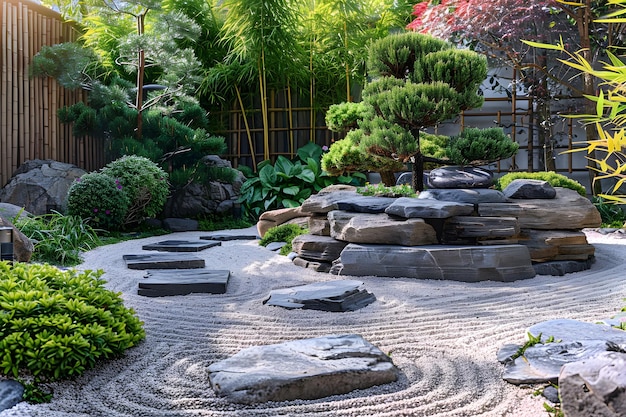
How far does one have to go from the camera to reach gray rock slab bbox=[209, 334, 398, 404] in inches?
82.5

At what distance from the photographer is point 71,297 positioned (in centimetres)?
251

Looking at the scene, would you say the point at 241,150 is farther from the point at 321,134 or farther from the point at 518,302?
the point at 518,302

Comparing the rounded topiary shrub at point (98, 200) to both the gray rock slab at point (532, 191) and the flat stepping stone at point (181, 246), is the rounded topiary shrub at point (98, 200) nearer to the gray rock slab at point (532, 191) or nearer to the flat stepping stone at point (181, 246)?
the flat stepping stone at point (181, 246)

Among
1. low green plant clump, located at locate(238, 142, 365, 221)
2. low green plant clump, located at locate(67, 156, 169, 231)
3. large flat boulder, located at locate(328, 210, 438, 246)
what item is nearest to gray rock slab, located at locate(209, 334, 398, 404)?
large flat boulder, located at locate(328, 210, 438, 246)

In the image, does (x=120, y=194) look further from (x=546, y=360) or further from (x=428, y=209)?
(x=546, y=360)

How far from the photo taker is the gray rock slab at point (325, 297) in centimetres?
349

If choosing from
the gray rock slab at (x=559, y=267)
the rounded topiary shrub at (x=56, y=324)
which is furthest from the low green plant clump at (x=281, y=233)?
the rounded topiary shrub at (x=56, y=324)

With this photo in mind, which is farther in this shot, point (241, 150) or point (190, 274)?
point (241, 150)

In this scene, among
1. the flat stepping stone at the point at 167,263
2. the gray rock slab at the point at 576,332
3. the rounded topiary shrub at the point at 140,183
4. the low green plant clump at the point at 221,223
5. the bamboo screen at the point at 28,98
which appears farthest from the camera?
the low green plant clump at the point at 221,223

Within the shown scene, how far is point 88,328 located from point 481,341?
1747 millimetres

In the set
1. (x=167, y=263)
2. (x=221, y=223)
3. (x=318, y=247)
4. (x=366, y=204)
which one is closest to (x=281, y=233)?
(x=318, y=247)

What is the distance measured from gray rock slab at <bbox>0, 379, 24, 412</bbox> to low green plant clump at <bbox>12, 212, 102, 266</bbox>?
123 inches

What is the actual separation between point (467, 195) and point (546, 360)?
2885 mm

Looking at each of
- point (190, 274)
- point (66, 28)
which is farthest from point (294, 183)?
point (190, 274)
